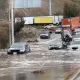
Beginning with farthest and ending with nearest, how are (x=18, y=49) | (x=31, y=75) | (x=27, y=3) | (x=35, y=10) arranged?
1. (x=35, y=10)
2. (x=27, y=3)
3. (x=18, y=49)
4. (x=31, y=75)

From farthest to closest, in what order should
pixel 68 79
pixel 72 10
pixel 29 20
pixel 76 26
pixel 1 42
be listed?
pixel 72 10 → pixel 29 20 → pixel 76 26 → pixel 1 42 → pixel 68 79

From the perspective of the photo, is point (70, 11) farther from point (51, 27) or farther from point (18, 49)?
point (18, 49)

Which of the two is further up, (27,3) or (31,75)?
(27,3)

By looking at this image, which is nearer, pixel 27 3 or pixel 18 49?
pixel 18 49

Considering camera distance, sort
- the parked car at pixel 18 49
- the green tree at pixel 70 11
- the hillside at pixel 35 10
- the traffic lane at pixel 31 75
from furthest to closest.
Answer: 1. the green tree at pixel 70 11
2. the hillside at pixel 35 10
3. the parked car at pixel 18 49
4. the traffic lane at pixel 31 75

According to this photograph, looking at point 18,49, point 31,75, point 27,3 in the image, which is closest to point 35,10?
point 27,3

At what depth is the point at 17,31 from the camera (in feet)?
231

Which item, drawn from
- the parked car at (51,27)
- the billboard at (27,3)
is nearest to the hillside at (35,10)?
the parked car at (51,27)

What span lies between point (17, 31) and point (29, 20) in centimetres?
2174

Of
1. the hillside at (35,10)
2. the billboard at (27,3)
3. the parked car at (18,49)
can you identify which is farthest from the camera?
the hillside at (35,10)

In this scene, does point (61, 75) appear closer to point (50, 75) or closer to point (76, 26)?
point (50, 75)

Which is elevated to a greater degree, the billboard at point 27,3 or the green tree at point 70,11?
the billboard at point 27,3

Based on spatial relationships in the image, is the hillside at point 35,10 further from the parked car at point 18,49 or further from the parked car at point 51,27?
the parked car at point 18,49

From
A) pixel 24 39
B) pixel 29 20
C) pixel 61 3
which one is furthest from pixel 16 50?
pixel 61 3
